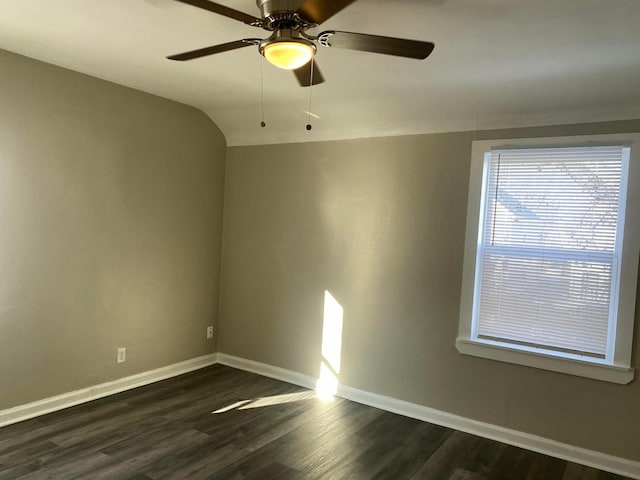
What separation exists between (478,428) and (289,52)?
290 centimetres

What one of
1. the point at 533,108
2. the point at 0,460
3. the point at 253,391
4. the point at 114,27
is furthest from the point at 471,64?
the point at 0,460

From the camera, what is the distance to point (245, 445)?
10.2ft

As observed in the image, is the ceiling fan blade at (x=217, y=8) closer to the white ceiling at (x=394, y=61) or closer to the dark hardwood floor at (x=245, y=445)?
the white ceiling at (x=394, y=61)

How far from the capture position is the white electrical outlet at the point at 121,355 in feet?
12.8

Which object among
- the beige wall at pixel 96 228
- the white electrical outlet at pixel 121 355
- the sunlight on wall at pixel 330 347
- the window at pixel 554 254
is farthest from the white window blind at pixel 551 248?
the white electrical outlet at pixel 121 355

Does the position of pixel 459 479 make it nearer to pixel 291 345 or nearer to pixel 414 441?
pixel 414 441

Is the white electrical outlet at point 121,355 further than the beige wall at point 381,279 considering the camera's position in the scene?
Yes

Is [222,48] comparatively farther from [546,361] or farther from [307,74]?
[546,361]

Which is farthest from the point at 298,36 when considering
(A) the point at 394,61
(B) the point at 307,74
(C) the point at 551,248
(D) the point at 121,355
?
(D) the point at 121,355

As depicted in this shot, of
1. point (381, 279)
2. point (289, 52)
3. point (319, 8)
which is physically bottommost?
point (381, 279)

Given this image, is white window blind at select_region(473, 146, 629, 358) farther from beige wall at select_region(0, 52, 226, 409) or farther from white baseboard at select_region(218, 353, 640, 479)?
beige wall at select_region(0, 52, 226, 409)

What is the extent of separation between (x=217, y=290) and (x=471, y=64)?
3212 mm

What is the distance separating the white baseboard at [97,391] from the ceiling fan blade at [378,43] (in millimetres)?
3145

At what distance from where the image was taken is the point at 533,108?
318 cm
